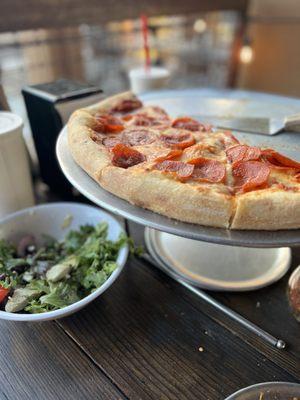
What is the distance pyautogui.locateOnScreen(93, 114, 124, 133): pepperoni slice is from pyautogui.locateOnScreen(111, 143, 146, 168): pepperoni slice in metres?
0.15

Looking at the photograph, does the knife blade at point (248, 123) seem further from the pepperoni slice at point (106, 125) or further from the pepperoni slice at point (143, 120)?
the pepperoni slice at point (106, 125)

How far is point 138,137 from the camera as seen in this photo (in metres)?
0.76

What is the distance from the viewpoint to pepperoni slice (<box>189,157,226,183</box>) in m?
0.61

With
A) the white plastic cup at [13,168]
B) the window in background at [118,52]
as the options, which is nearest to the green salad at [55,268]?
the white plastic cup at [13,168]

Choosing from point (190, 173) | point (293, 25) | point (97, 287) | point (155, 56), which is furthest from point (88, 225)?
point (293, 25)

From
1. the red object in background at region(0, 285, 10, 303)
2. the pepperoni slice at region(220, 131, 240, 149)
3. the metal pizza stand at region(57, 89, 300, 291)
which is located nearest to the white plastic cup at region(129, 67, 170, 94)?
the metal pizza stand at region(57, 89, 300, 291)

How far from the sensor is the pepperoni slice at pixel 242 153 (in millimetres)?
645

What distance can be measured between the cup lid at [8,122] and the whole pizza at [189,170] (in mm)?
165

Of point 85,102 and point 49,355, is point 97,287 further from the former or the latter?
point 85,102

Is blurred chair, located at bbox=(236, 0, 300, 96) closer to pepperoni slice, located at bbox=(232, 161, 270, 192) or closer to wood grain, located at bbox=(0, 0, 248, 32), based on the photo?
wood grain, located at bbox=(0, 0, 248, 32)

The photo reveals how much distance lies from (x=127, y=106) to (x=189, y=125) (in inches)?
7.8

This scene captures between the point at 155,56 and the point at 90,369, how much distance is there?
2.01 metres

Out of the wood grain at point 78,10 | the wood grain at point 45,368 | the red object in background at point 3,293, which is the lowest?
the wood grain at point 45,368

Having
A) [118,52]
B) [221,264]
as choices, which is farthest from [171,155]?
[118,52]
